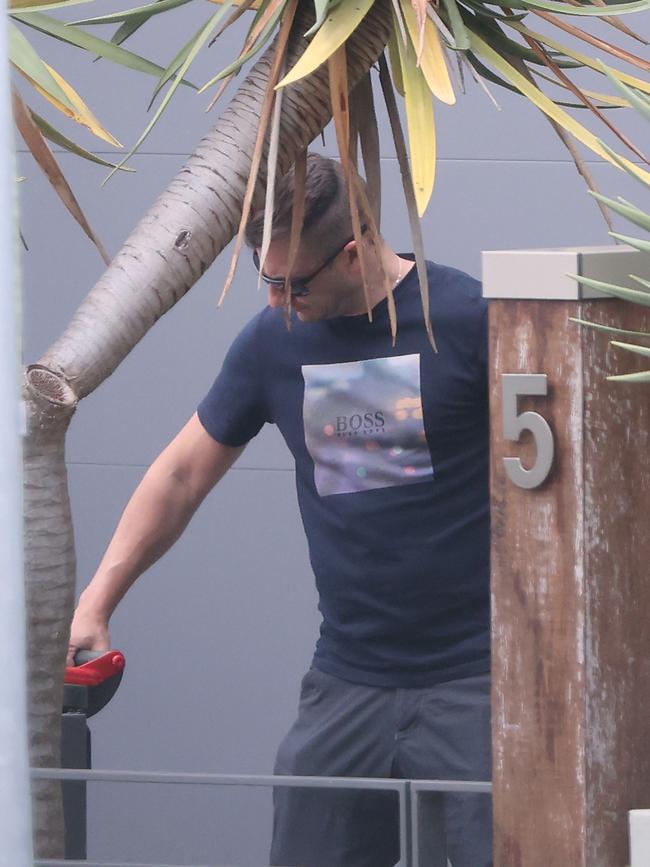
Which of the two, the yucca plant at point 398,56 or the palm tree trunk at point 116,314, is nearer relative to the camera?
the palm tree trunk at point 116,314

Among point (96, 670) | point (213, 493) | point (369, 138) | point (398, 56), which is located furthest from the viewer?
point (213, 493)

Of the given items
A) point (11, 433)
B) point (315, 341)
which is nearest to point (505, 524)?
point (11, 433)

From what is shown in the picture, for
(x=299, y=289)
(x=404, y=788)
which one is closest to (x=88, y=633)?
(x=299, y=289)

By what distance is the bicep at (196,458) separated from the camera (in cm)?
322

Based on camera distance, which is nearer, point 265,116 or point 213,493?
point 265,116

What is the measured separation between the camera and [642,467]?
73.7 inches

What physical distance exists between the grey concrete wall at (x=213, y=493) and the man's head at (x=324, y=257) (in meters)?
1.48

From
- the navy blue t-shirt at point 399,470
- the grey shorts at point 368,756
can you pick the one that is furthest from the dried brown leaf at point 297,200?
the grey shorts at point 368,756

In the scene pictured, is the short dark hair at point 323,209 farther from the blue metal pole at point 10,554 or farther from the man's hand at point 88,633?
the blue metal pole at point 10,554

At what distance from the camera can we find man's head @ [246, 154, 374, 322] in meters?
2.87

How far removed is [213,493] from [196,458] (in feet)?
4.33

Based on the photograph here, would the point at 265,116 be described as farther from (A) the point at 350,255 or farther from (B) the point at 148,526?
(B) the point at 148,526

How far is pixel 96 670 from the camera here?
2.57 metres

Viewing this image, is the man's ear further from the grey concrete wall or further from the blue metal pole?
the blue metal pole
